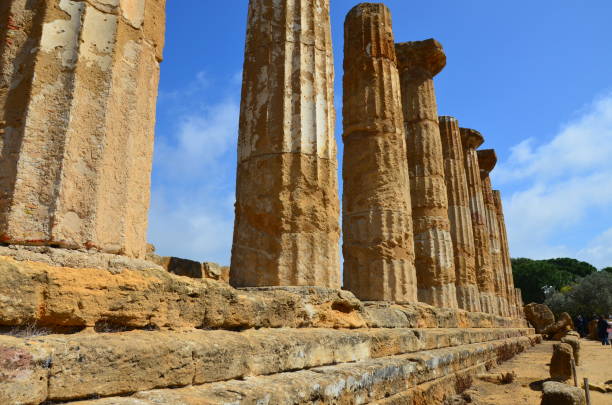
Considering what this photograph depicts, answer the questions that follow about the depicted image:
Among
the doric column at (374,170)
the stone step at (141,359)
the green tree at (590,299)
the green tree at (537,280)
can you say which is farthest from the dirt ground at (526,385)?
the green tree at (537,280)

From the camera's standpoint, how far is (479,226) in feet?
60.8

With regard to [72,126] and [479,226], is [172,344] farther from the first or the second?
[479,226]

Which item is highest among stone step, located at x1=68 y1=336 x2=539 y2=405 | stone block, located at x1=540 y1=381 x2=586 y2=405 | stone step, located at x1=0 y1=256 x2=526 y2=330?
stone step, located at x1=0 y1=256 x2=526 y2=330

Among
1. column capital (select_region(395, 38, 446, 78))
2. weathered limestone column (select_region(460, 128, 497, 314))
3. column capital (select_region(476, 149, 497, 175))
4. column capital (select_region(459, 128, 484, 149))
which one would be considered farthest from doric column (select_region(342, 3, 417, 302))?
column capital (select_region(476, 149, 497, 175))

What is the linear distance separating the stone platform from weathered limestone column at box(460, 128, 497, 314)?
13251mm

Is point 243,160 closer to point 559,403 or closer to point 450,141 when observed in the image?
point 559,403

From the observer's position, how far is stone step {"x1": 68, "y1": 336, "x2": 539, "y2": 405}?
2498mm

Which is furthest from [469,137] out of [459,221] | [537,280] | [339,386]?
[537,280]

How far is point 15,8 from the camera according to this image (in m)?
3.10

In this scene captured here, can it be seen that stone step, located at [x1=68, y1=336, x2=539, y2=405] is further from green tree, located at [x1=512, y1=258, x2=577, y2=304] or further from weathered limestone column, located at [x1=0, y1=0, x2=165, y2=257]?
green tree, located at [x1=512, y1=258, x2=577, y2=304]

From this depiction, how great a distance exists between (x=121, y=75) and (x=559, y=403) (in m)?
5.37

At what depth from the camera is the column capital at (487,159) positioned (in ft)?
80.1

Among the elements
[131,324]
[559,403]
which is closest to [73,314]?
[131,324]

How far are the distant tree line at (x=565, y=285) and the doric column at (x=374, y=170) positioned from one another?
4261 centimetres
